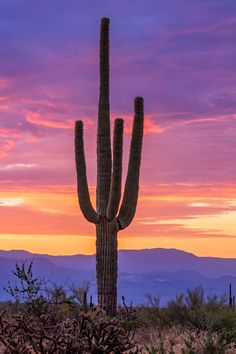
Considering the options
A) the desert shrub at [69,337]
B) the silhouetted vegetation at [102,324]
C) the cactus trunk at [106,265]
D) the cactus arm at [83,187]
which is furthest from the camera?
Result: the cactus arm at [83,187]

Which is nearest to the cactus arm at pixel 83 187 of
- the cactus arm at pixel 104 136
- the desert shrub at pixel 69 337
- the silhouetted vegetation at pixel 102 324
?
the cactus arm at pixel 104 136

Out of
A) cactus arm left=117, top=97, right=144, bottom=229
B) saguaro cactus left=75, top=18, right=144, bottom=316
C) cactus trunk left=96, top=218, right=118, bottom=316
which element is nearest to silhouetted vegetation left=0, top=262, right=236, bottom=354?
cactus trunk left=96, top=218, right=118, bottom=316

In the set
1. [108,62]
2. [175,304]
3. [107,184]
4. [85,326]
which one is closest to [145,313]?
[175,304]

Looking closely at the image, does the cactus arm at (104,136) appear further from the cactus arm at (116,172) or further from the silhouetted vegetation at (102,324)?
the silhouetted vegetation at (102,324)

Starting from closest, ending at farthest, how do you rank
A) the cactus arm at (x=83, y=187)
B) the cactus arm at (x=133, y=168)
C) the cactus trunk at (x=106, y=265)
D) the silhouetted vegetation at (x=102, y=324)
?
the silhouetted vegetation at (x=102, y=324)
the cactus trunk at (x=106, y=265)
the cactus arm at (x=83, y=187)
the cactus arm at (x=133, y=168)

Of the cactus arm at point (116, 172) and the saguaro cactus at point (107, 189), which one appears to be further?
the saguaro cactus at point (107, 189)

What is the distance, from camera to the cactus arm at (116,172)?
19000 millimetres

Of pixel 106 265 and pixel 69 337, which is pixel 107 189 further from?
pixel 69 337

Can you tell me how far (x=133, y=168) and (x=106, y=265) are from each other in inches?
106

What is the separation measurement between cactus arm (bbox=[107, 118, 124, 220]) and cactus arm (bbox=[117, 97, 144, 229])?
52cm

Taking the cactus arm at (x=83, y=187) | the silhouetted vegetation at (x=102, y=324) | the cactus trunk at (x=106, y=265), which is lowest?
the silhouetted vegetation at (x=102, y=324)

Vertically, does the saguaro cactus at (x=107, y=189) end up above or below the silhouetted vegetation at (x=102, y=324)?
above

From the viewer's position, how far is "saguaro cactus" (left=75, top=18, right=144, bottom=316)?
19.8 meters

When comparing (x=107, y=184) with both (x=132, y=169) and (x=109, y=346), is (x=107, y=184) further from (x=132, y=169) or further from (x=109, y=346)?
(x=109, y=346)
